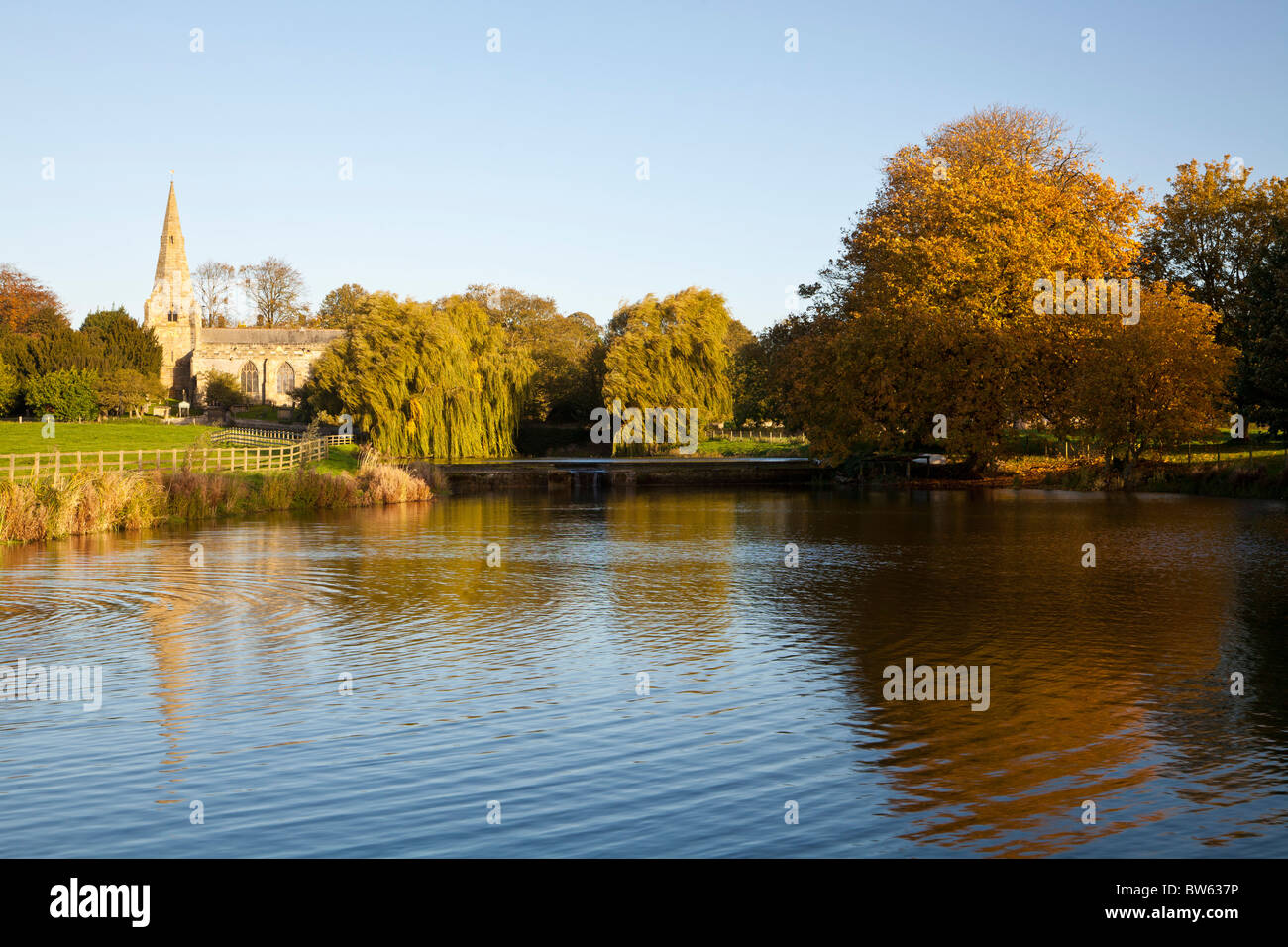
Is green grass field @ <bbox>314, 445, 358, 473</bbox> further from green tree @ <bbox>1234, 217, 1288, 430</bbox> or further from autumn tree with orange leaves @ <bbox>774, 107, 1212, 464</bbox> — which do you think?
green tree @ <bbox>1234, 217, 1288, 430</bbox>

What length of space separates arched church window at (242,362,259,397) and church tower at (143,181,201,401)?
8355 millimetres

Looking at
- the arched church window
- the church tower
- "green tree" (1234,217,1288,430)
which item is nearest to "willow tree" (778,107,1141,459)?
"green tree" (1234,217,1288,430)

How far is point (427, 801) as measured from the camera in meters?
8.63

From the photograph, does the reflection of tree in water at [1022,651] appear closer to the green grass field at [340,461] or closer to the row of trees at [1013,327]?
the row of trees at [1013,327]

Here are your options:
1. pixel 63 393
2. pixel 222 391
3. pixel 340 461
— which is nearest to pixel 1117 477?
pixel 340 461

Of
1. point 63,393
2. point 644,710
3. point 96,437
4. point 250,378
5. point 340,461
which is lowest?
point 644,710

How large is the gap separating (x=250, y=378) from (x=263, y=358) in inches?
128

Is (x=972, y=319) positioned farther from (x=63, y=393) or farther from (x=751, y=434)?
(x=63, y=393)

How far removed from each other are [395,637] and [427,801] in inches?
298

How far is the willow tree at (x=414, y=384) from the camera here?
6519cm

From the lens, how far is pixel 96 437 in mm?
73750

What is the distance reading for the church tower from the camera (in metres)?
135
